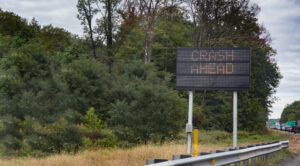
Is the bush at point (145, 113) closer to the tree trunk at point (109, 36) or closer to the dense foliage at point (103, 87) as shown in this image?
the dense foliage at point (103, 87)

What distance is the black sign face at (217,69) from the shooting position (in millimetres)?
18016

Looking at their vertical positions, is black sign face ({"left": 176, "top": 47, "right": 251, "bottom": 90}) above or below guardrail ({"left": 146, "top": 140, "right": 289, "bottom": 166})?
above

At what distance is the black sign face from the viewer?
59.1 feet

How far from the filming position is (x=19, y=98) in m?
29.9

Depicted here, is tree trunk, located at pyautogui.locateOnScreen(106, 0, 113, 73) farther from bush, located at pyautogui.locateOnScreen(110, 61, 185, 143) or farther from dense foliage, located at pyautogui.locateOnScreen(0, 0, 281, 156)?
bush, located at pyautogui.locateOnScreen(110, 61, 185, 143)

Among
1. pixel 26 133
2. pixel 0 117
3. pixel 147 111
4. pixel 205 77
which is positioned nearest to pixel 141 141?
pixel 147 111

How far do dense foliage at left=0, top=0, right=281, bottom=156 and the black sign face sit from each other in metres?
11.5

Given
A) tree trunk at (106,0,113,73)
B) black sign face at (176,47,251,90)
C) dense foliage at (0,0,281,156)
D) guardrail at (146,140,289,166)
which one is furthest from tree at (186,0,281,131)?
guardrail at (146,140,289,166)

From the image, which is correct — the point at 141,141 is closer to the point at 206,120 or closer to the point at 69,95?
the point at 69,95

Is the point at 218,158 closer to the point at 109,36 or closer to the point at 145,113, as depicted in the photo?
the point at 145,113

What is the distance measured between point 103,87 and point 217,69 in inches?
650

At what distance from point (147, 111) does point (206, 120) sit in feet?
52.9

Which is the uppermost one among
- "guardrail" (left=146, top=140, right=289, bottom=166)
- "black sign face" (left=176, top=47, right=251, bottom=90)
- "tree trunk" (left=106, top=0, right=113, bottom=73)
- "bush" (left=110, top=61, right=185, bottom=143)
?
"tree trunk" (left=106, top=0, right=113, bottom=73)

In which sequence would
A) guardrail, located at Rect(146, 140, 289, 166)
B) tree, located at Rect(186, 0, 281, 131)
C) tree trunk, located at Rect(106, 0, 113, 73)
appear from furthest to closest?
tree trunk, located at Rect(106, 0, 113, 73)
tree, located at Rect(186, 0, 281, 131)
guardrail, located at Rect(146, 140, 289, 166)
